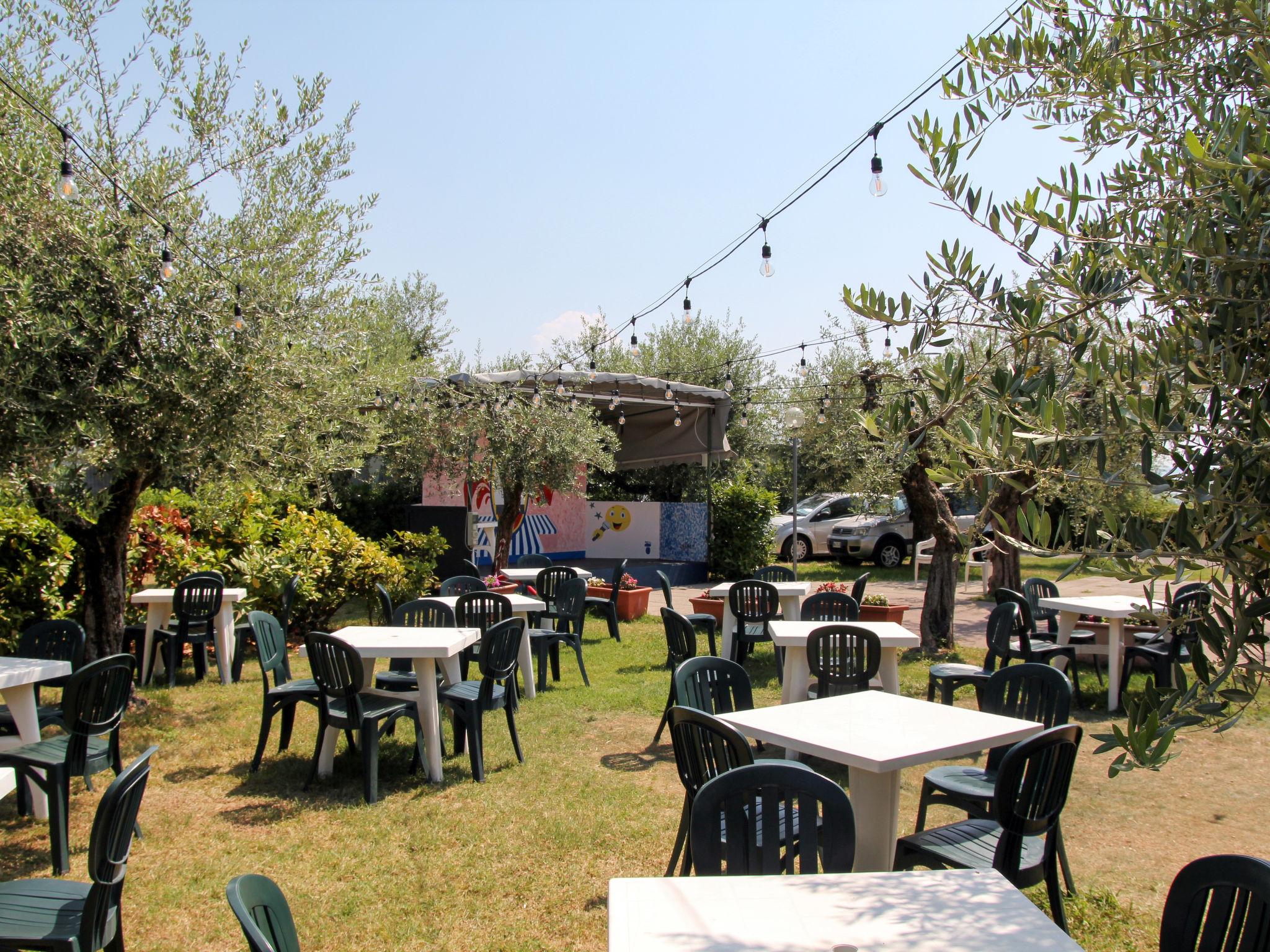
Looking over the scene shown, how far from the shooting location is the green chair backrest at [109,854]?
283 cm

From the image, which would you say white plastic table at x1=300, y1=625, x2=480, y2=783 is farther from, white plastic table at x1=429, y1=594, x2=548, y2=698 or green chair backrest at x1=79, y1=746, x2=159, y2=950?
green chair backrest at x1=79, y1=746, x2=159, y2=950

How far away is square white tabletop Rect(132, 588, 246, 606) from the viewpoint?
854 centimetres

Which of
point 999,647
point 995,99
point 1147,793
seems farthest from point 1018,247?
point 999,647

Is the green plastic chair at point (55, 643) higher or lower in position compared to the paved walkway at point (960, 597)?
higher

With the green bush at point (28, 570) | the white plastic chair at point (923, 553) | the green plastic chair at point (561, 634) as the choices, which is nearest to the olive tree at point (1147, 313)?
the green plastic chair at point (561, 634)

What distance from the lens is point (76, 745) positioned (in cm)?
454

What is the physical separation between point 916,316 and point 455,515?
39.8ft

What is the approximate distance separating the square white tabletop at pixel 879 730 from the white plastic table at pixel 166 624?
20.0 ft

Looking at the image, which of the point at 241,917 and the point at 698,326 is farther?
the point at 698,326

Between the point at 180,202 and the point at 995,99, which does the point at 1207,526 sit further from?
the point at 180,202

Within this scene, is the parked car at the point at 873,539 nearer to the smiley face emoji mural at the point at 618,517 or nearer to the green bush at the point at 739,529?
the green bush at the point at 739,529

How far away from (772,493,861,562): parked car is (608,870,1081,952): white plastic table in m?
18.2

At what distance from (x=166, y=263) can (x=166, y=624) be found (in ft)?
14.7

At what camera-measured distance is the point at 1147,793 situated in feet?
18.4
